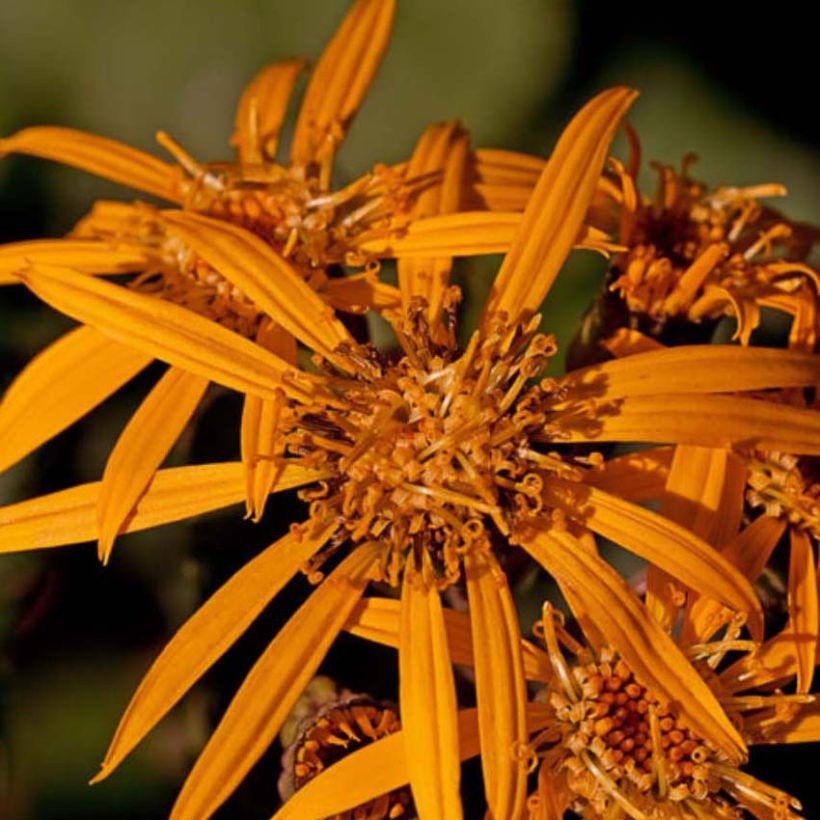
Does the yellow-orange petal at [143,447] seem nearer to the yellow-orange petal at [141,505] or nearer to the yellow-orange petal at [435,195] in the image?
the yellow-orange petal at [141,505]

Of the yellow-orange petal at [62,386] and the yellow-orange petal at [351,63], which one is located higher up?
the yellow-orange petal at [351,63]

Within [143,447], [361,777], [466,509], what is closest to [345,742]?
[361,777]

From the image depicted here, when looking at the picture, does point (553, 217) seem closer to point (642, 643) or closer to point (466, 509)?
point (466, 509)

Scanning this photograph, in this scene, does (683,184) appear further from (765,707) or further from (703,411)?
(765,707)

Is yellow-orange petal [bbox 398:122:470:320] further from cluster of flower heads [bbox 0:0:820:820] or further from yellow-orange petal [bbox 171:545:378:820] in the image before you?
yellow-orange petal [bbox 171:545:378:820]

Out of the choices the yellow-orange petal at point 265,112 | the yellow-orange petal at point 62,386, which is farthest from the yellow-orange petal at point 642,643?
the yellow-orange petal at point 265,112

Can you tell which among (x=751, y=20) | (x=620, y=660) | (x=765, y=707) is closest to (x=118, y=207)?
(x=620, y=660)

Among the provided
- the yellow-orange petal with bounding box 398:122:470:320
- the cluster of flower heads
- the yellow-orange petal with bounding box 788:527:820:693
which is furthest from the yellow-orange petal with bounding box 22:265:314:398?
the yellow-orange petal with bounding box 788:527:820:693
